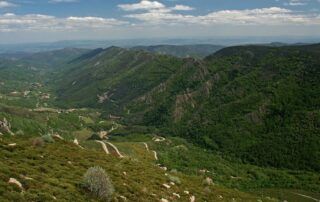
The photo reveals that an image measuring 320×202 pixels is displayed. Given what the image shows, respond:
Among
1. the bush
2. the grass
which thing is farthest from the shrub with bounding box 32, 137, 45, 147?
the bush

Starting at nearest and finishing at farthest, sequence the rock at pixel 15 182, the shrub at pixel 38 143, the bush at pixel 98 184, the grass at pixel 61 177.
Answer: the rock at pixel 15 182 < the grass at pixel 61 177 < the bush at pixel 98 184 < the shrub at pixel 38 143

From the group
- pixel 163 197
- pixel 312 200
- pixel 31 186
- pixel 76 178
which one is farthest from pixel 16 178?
pixel 312 200

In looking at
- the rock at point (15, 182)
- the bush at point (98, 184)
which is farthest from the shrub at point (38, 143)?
the rock at point (15, 182)

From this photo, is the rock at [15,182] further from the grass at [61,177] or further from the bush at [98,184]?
the bush at [98,184]

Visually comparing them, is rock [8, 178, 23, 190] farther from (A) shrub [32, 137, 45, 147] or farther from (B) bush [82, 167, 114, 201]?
(A) shrub [32, 137, 45, 147]

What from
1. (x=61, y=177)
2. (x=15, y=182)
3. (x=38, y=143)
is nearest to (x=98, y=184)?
(x=61, y=177)

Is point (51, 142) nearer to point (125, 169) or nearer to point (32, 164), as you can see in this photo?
point (125, 169)

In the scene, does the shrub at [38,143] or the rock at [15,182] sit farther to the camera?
the shrub at [38,143]

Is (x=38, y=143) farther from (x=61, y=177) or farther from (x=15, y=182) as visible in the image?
(x=15, y=182)

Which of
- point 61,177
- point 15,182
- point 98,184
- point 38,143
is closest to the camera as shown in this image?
point 15,182
